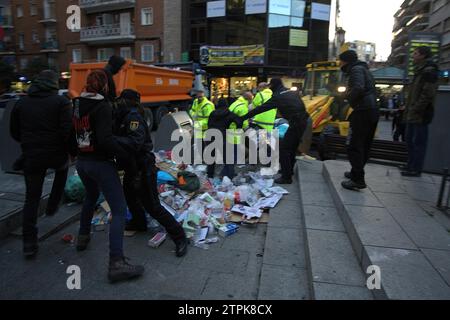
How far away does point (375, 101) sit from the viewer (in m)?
4.42

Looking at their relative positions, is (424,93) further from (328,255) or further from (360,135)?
(328,255)

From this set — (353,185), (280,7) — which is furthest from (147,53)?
(353,185)

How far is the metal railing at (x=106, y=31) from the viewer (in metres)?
30.4

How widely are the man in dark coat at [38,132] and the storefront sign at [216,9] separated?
2725 cm

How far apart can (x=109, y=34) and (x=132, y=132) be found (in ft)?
102

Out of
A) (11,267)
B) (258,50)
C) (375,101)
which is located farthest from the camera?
(258,50)

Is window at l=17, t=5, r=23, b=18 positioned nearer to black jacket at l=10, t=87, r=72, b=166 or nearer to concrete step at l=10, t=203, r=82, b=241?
concrete step at l=10, t=203, r=82, b=241

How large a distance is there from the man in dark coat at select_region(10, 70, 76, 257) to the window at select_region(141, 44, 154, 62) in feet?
91.1

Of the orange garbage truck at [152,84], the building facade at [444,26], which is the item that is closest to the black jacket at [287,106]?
the orange garbage truck at [152,84]

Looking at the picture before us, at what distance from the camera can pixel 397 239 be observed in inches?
125

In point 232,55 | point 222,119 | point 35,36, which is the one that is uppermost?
point 35,36

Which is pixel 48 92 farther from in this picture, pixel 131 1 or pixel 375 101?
pixel 131 1
